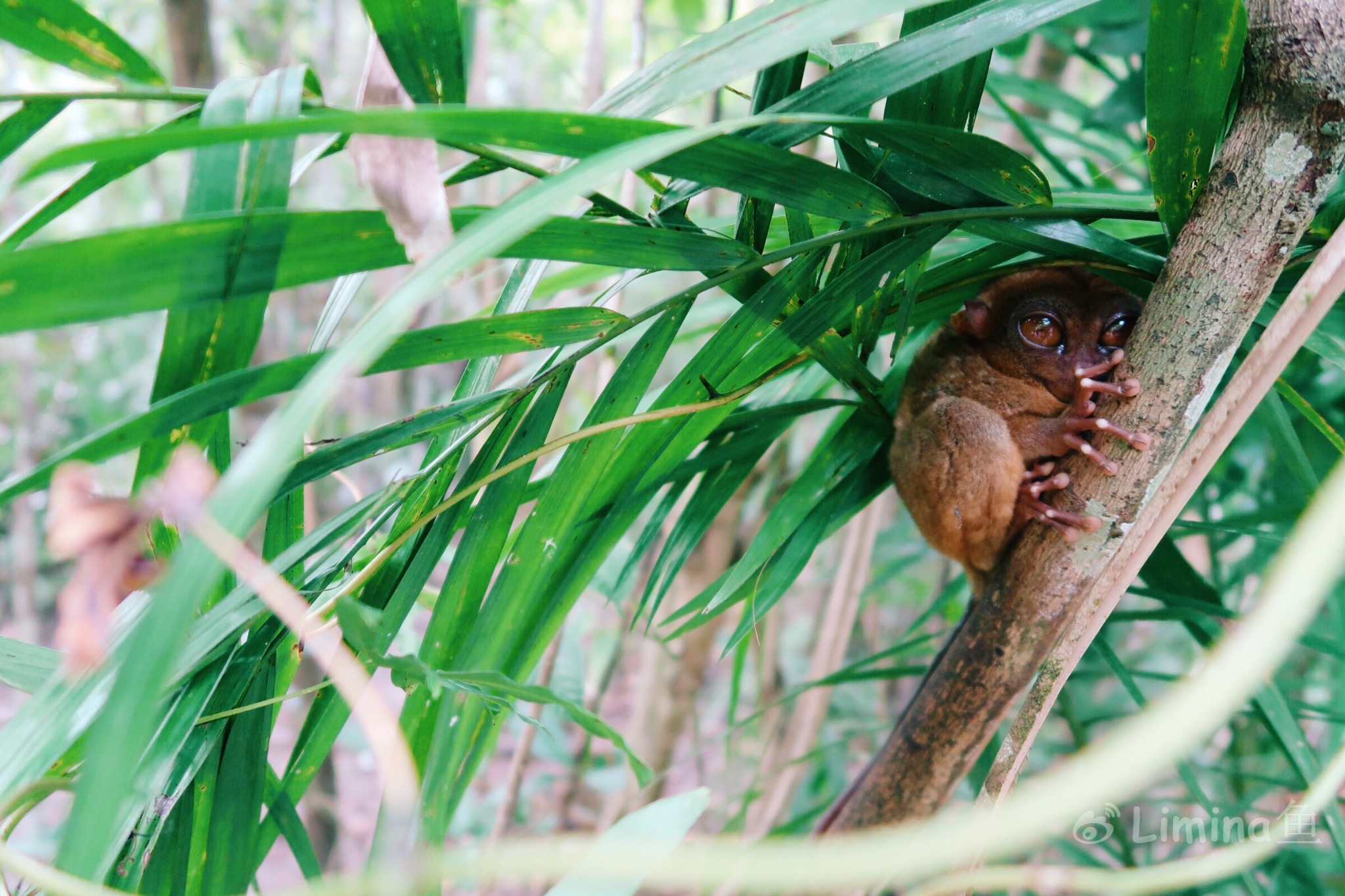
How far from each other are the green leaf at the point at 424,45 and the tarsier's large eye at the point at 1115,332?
155 cm

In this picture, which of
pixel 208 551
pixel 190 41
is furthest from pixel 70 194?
pixel 190 41

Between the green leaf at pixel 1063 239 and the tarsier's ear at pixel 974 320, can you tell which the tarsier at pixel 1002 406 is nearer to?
the tarsier's ear at pixel 974 320

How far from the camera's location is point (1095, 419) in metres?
1.30

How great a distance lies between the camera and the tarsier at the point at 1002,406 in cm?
159

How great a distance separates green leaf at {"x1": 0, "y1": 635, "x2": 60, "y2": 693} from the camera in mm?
1036

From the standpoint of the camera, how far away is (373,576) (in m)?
1.30

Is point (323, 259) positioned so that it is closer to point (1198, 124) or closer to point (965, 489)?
point (1198, 124)

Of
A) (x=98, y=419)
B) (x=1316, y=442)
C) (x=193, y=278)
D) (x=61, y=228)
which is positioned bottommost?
(x=193, y=278)

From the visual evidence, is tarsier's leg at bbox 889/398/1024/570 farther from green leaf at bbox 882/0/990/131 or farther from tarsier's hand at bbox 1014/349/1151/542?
green leaf at bbox 882/0/990/131

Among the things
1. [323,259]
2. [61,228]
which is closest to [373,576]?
[323,259]

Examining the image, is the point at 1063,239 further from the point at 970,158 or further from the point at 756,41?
the point at 756,41

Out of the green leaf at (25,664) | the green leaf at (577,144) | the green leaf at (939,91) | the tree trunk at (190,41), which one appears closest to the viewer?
the green leaf at (577,144)

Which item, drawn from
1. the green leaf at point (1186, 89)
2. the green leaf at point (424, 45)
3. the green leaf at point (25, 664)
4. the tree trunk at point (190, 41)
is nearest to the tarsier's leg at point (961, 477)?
the green leaf at point (1186, 89)

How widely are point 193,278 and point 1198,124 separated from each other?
1.26 metres
